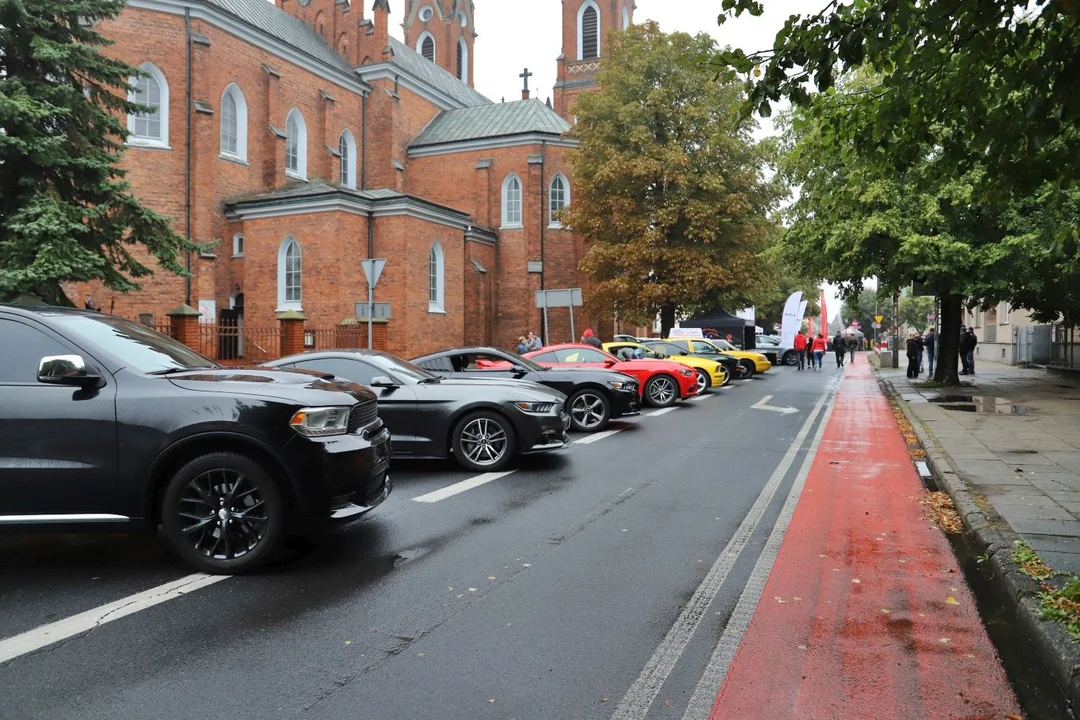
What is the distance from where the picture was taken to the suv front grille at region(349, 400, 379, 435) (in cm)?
548

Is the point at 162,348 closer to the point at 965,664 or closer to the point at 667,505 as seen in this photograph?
the point at 667,505

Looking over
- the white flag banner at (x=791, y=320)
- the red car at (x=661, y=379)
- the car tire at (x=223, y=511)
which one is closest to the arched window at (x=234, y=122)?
the red car at (x=661, y=379)

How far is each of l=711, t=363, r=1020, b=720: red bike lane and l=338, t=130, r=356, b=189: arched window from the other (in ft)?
104

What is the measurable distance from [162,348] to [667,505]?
4444mm

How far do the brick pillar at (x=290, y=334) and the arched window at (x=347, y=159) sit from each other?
1479cm

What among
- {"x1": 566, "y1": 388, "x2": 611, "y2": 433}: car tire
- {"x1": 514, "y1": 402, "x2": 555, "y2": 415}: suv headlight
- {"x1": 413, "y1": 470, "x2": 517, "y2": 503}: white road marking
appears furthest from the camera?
{"x1": 566, "y1": 388, "x2": 611, "y2": 433}: car tire

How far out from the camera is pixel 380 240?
27.4 m

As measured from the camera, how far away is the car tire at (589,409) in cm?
1312

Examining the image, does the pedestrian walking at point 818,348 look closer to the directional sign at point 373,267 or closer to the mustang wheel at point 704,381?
the mustang wheel at point 704,381

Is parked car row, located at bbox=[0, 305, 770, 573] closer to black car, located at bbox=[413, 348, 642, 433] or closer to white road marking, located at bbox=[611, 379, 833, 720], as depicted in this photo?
white road marking, located at bbox=[611, 379, 833, 720]

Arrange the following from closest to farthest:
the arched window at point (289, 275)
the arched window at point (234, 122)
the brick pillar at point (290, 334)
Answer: the brick pillar at point (290, 334) → the arched window at point (289, 275) → the arched window at point (234, 122)

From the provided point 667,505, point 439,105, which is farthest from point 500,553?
point 439,105

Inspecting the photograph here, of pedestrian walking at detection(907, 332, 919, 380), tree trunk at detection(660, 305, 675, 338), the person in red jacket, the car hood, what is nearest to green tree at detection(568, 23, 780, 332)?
tree trunk at detection(660, 305, 675, 338)

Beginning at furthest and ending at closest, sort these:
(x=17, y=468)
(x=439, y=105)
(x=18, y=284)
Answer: (x=439, y=105)
(x=18, y=284)
(x=17, y=468)
